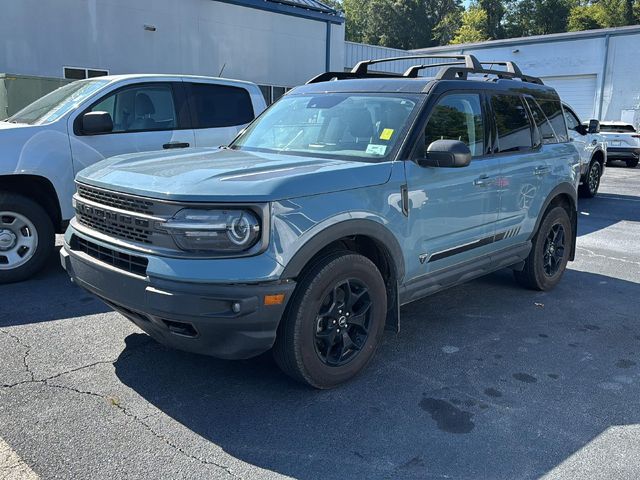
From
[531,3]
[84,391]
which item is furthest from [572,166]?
[531,3]

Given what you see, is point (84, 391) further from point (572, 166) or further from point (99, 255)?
point (572, 166)

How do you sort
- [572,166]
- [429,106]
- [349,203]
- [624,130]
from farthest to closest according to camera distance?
[624,130] → [572,166] → [429,106] → [349,203]

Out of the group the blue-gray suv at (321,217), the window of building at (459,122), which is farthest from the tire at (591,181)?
the window of building at (459,122)

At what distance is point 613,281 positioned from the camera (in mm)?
6371

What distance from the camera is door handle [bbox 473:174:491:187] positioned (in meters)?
4.55

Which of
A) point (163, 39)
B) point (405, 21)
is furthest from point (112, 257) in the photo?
point (405, 21)

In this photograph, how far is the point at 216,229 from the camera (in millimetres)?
3076

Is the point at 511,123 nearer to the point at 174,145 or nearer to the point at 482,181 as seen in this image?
the point at 482,181

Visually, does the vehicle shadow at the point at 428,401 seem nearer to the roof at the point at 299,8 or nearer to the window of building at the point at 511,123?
the window of building at the point at 511,123

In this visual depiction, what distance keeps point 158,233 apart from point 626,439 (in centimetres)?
276

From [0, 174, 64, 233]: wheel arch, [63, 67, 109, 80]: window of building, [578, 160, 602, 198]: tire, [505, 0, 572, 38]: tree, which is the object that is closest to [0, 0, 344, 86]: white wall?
[63, 67, 109, 80]: window of building

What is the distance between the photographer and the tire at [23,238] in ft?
18.2

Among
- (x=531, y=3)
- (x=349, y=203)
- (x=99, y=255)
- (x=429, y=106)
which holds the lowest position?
(x=99, y=255)

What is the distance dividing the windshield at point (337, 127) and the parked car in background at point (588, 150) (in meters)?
8.86
